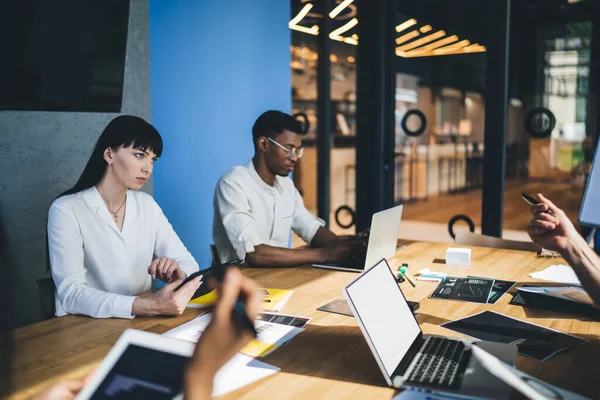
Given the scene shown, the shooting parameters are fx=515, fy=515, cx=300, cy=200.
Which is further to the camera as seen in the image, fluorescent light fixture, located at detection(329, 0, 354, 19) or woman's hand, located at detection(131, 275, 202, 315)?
fluorescent light fixture, located at detection(329, 0, 354, 19)

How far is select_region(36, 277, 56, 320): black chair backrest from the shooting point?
6.32 feet

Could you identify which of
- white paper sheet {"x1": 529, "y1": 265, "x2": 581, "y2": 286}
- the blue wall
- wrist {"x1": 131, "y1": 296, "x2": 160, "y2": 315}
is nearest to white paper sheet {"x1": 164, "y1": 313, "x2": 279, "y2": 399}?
wrist {"x1": 131, "y1": 296, "x2": 160, "y2": 315}

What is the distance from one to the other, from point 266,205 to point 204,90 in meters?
1.25

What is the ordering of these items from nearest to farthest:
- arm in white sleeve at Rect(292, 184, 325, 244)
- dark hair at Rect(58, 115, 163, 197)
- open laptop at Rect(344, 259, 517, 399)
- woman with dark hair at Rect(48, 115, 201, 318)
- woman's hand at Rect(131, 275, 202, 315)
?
open laptop at Rect(344, 259, 517, 399), woman's hand at Rect(131, 275, 202, 315), woman with dark hair at Rect(48, 115, 201, 318), dark hair at Rect(58, 115, 163, 197), arm in white sleeve at Rect(292, 184, 325, 244)

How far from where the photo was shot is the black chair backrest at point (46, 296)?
6.32 feet

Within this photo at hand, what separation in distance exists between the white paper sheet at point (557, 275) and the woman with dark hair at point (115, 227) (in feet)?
5.08

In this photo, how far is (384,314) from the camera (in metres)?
1.37

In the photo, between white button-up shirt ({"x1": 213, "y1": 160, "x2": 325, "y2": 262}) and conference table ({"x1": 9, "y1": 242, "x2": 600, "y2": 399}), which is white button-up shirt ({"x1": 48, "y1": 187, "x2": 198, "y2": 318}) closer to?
conference table ({"x1": 9, "y1": 242, "x2": 600, "y2": 399})

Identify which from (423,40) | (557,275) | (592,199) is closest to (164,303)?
(592,199)

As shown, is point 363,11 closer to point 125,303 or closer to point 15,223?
point 15,223

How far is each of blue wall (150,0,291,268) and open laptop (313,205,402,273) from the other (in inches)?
62.4

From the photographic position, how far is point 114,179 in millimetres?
2256

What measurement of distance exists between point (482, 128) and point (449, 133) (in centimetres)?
54

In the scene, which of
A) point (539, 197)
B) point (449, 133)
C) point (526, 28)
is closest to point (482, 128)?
point (449, 133)
